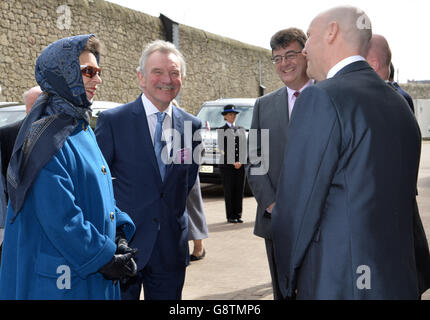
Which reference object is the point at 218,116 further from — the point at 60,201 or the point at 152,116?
the point at 60,201

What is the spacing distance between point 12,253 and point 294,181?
1236 millimetres

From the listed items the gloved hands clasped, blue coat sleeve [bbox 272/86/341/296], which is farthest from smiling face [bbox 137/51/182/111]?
blue coat sleeve [bbox 272/86/341/296]

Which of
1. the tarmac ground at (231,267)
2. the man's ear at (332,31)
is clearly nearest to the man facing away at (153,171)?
the man's ear at (332,31)

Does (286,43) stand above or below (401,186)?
above

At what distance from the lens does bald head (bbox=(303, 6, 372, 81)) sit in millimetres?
2135

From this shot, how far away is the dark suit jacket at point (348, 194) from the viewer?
1.92 metres

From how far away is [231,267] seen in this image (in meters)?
5.91

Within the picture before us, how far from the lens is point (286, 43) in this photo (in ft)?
11.9

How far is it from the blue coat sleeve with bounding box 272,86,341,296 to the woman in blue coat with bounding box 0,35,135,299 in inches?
30.5

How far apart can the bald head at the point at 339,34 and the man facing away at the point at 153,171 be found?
1.30 m

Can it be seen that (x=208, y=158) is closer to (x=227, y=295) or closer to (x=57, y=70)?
(x=227, y=295)

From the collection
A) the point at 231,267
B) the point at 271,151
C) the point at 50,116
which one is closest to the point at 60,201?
the point at 50,116

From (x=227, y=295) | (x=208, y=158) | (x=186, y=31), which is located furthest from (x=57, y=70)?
(x=186, y=31)

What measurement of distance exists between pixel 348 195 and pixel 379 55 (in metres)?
2.15
